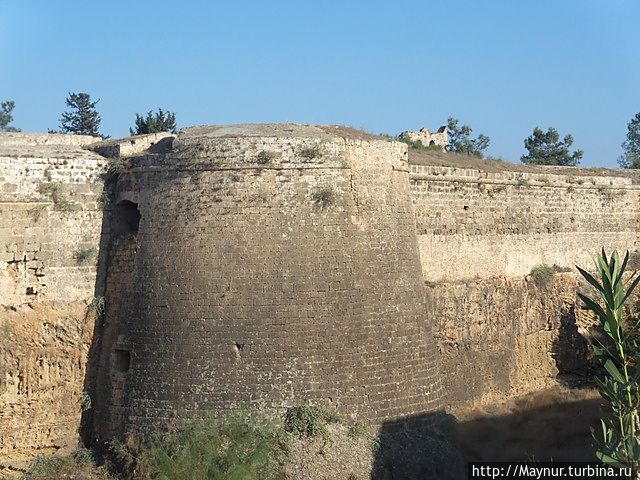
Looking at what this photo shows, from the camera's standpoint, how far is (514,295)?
19750 millimetres

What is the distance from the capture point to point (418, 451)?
14.7 meters

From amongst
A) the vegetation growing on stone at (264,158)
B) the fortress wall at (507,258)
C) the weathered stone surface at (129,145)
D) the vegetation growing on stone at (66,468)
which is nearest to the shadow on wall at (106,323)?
the vegetation growing on stone at (66,468)

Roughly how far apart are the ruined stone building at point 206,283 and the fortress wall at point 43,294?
23mm

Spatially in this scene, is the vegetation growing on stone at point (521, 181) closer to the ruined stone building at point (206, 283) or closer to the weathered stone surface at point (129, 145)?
the ruined stone building at point (206, 283)

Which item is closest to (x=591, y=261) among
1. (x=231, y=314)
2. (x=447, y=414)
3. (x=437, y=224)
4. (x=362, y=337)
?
(x=437, y=224)

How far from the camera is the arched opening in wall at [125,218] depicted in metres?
16.0

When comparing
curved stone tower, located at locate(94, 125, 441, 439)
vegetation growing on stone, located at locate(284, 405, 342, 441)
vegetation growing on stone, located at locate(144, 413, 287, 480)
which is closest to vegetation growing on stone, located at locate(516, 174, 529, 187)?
curved stone tower, located at locate(94, 125, 441, 439)

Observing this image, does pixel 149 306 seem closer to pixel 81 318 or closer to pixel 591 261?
pixel 81 318

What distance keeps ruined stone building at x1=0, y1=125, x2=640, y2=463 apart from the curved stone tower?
0.08 ft

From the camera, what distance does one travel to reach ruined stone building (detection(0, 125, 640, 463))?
562 inches

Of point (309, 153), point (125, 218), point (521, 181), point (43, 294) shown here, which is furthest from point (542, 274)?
point (43, 294)

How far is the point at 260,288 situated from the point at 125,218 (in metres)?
3.29

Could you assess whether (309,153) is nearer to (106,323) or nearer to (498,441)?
(106,323)

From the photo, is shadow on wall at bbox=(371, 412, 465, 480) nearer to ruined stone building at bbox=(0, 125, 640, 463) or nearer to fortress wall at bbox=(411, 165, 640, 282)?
ruined stone building at bbox=(0, 125, 640, 463)
